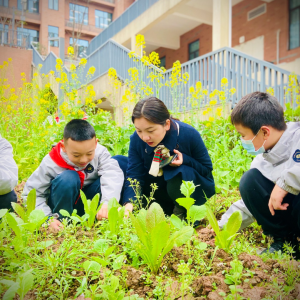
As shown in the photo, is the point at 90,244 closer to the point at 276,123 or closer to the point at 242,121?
the point at 242,121

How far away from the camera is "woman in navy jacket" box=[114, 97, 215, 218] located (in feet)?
6.09

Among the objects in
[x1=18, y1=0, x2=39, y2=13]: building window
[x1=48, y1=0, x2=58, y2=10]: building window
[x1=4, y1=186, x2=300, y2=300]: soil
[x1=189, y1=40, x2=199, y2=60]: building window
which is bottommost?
[x1=4, y1=186, x2=300, y2=300]: soil

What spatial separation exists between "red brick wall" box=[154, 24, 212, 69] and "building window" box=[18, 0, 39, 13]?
10211 mm

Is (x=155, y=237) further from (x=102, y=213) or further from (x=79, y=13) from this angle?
(x=79, y=13)

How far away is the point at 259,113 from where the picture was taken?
59.9 inches

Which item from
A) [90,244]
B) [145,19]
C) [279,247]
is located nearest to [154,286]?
[90,244]

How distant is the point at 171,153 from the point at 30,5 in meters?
1.39

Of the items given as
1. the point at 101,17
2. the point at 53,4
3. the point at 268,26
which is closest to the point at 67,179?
the point at 53,4

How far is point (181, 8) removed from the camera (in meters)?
8.79

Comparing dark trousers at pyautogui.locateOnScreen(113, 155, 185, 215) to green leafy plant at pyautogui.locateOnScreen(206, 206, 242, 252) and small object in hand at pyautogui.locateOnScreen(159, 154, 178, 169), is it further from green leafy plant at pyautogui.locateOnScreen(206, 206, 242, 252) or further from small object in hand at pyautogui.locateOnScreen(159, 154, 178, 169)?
green leafy plant at pyautogui.locateOnScreen(206, 206, 242, 252)

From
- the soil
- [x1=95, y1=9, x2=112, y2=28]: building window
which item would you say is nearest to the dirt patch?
the soil

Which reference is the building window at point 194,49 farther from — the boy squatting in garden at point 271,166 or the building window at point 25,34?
the boy squatting in garden at point 271,166

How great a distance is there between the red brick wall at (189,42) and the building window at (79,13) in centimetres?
970

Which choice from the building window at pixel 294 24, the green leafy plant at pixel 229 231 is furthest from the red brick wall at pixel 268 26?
the green leafy plant at pixel 229 231
